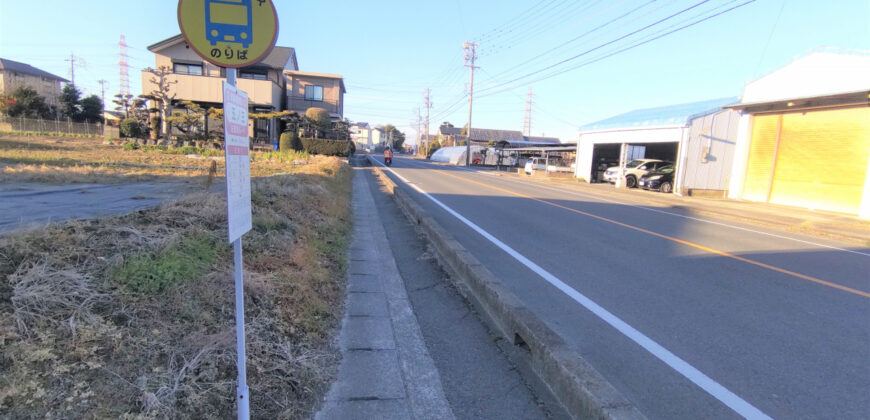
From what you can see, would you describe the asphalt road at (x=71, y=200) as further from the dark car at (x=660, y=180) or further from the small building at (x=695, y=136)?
the dark car at (x=660, y=180)

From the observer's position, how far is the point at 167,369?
2576 mm

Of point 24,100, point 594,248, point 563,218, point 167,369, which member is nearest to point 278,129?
point 24,100

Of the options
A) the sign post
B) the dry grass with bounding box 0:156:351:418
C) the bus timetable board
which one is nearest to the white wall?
the dry grass with bounding box 0:156:351:418

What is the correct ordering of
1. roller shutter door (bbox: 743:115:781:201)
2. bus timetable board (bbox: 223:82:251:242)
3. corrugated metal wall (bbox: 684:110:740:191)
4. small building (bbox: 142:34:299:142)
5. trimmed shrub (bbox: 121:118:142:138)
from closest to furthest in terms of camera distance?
bus timetable board (bbox: 223:82:251:242) → roller shutter door (bbox: 743:115:781:201) → corrugated metal wall (bbox: 684:110:740:191) → trimmed shrub (bbox: 121:118:142:138) → small building (bbox: 142:34:299:142)

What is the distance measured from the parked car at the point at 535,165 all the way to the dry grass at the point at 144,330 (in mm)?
32868

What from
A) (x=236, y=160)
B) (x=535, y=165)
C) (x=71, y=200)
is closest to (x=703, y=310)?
(x=236, y=160)

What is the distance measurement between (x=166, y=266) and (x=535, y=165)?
41431 mm

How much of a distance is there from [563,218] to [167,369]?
9759 millimetres

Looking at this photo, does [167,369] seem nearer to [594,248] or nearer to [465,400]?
[465,400]

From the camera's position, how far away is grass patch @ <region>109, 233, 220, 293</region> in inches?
127

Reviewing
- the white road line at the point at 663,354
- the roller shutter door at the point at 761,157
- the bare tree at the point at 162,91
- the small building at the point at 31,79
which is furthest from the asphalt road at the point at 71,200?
the small building at the point at 31,79

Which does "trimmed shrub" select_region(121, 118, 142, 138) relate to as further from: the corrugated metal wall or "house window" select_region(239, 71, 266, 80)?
the corrugated metal wall

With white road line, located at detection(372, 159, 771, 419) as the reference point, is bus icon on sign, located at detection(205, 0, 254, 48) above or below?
above

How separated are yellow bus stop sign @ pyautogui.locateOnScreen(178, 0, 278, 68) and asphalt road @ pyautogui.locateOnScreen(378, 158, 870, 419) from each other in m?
3.59
